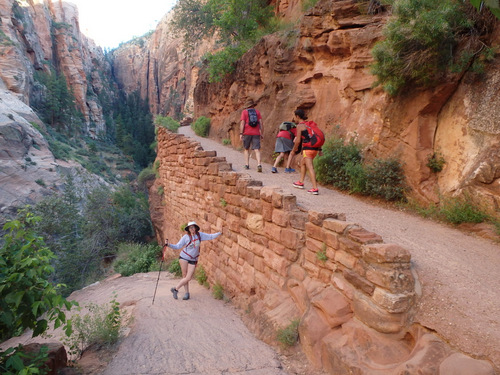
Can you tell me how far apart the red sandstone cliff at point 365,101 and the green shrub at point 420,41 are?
1.23 feet

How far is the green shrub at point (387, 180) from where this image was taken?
214 inches

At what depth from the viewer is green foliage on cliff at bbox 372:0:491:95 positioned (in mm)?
4703

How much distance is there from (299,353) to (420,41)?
17.8 ft

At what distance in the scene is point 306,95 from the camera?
8.62 metres

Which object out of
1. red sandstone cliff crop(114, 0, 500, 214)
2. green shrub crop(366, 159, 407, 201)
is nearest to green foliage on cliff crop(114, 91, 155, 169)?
red sandstone cliff crop(114, 0, 500, 214)

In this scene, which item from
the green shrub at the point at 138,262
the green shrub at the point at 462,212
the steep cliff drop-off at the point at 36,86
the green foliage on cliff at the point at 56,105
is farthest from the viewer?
the green foliage on cliff at the point at 56,105

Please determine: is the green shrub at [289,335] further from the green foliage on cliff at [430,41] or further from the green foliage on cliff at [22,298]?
the green foliage on cliff at [430,41]

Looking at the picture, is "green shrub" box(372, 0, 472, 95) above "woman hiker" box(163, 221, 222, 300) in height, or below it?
above

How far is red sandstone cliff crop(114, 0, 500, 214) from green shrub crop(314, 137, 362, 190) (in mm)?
386

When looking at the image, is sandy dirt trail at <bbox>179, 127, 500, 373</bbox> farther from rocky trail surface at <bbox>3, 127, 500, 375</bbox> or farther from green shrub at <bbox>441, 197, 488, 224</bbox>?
green shrub at <bbox>441, 197, 488, 224</bbox>

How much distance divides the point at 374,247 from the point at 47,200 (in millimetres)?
16800

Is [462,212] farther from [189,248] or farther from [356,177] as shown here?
[189,248]

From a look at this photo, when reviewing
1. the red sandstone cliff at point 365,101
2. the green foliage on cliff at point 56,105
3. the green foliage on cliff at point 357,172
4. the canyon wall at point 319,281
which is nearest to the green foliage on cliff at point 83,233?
the canyon wall at point 319,281

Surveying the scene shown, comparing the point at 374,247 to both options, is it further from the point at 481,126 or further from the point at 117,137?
the point at 117,137
